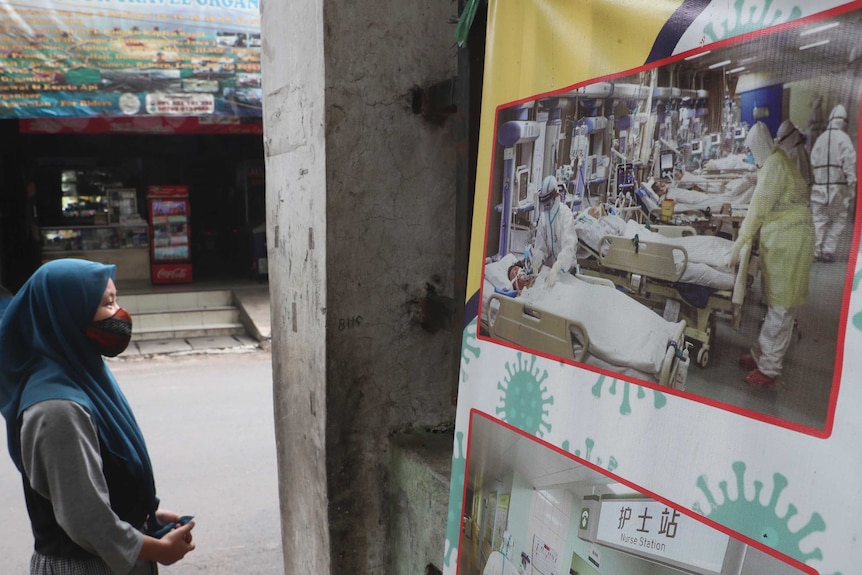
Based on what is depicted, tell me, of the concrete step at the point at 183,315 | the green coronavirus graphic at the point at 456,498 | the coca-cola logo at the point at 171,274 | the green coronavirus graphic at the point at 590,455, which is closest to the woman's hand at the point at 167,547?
the green coronavirus graphic at the point at 456,498

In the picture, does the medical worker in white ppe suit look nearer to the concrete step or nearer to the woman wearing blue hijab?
the woman wearing blue hijab

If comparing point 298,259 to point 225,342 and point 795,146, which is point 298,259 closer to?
point 795,146

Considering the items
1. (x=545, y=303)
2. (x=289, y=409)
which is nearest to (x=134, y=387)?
(x=289, y=409)

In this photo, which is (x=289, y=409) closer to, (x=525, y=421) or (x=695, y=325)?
(x=525, y=421)

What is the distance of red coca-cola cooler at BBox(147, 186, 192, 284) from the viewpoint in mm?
10578

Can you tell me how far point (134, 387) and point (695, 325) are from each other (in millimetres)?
6547

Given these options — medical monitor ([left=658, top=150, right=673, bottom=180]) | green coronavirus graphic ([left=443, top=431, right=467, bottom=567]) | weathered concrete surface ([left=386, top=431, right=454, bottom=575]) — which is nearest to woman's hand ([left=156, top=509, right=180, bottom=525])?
weathered concrete surface ([left=386, top=431, right=454, bottom=575])

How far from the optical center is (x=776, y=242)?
0.74m

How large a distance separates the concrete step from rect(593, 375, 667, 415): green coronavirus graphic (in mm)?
8476

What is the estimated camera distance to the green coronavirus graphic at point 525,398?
3.53 ft

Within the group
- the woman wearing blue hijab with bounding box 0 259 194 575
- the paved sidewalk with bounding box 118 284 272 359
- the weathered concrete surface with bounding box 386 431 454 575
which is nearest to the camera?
the woman wearing blue hijab with bounding box 0 259 194 575

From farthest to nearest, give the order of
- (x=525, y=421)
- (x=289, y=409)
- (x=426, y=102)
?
(x=289, y=409), (x=426, y=102), (x=525, y=421)

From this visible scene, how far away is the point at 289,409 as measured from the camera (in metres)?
2.41

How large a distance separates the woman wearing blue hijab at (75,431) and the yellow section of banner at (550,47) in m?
1.14
